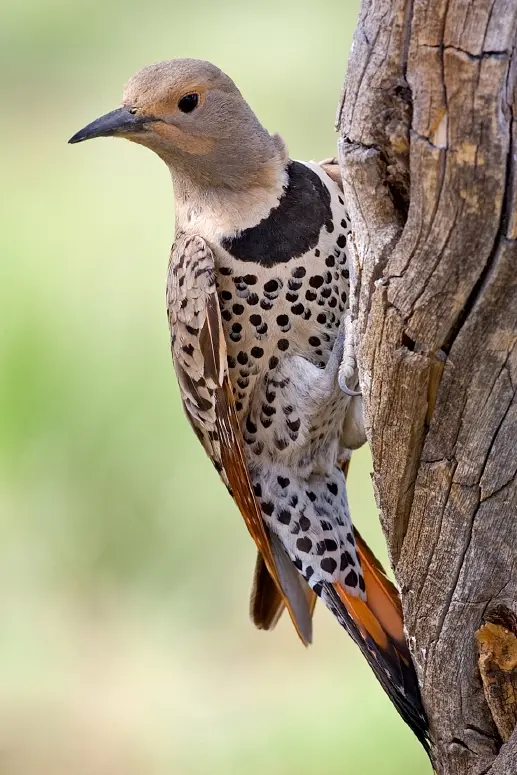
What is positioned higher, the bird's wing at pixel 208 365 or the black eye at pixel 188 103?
the black eye at pixel 188 103

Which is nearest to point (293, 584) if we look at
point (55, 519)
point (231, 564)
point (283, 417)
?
point (283, 417)

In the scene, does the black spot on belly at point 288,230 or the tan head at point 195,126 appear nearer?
the tan head at point 195,126

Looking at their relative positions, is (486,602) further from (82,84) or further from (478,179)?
(82,84)

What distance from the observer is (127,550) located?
4.86m

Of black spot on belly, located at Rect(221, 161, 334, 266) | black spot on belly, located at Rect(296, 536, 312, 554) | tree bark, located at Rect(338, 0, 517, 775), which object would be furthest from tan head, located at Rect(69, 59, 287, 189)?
black spot on belly, located at Rect(296, 536, 312, 554)

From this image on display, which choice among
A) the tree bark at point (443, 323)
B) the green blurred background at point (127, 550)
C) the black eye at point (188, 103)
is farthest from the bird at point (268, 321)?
the green blurred background at point (127, 550)

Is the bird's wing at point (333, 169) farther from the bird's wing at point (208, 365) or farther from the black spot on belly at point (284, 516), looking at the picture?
the black spot on belly at point (284, 516)

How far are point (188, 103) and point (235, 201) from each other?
0.29 m

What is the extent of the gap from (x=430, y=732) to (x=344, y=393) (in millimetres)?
896

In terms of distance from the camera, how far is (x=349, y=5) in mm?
6324

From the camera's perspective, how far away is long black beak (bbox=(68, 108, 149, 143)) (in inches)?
97.8

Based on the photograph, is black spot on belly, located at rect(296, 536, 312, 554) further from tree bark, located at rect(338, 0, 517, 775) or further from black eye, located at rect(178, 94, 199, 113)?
black eye, located at rect(178, 94, 199, 113)

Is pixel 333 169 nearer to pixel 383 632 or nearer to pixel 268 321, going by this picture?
pixel 268 321

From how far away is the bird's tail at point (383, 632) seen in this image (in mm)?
2400
